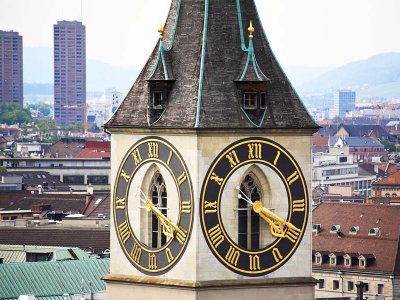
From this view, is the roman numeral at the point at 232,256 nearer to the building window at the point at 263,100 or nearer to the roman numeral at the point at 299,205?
the roman numeral at the point at 299,205

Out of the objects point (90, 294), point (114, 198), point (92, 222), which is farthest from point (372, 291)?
point (114, 198)

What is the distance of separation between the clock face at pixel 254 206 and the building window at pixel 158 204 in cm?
92

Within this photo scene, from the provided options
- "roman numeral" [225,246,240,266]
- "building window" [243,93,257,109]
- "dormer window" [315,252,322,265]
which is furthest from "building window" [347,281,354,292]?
"roman numeral" [225,246,240,266]

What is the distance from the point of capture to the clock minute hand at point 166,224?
4041cm

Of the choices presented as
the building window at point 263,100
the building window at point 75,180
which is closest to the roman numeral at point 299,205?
the building window at point 263,100

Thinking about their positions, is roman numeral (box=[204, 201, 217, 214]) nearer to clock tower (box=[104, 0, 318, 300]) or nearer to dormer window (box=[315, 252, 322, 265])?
clock tower (box=[104, 0, 318, 300])

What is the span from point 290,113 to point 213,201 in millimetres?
2185

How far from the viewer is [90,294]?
68.5m

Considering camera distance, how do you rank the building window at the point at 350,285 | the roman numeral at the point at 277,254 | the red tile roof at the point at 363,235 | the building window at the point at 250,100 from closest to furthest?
the building window at the point at 250,100 → the roman numeral at the point at 277,254 → the red tile roof at the point at 363,235 → the building window at the point at 350,285

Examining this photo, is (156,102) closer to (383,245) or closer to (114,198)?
(114,198)

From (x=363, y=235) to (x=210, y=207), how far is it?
86.4m

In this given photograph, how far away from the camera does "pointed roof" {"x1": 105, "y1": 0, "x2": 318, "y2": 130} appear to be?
133 ft

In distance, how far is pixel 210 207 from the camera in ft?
132

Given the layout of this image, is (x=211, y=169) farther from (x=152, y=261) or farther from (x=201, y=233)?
(x=152, y=261)
